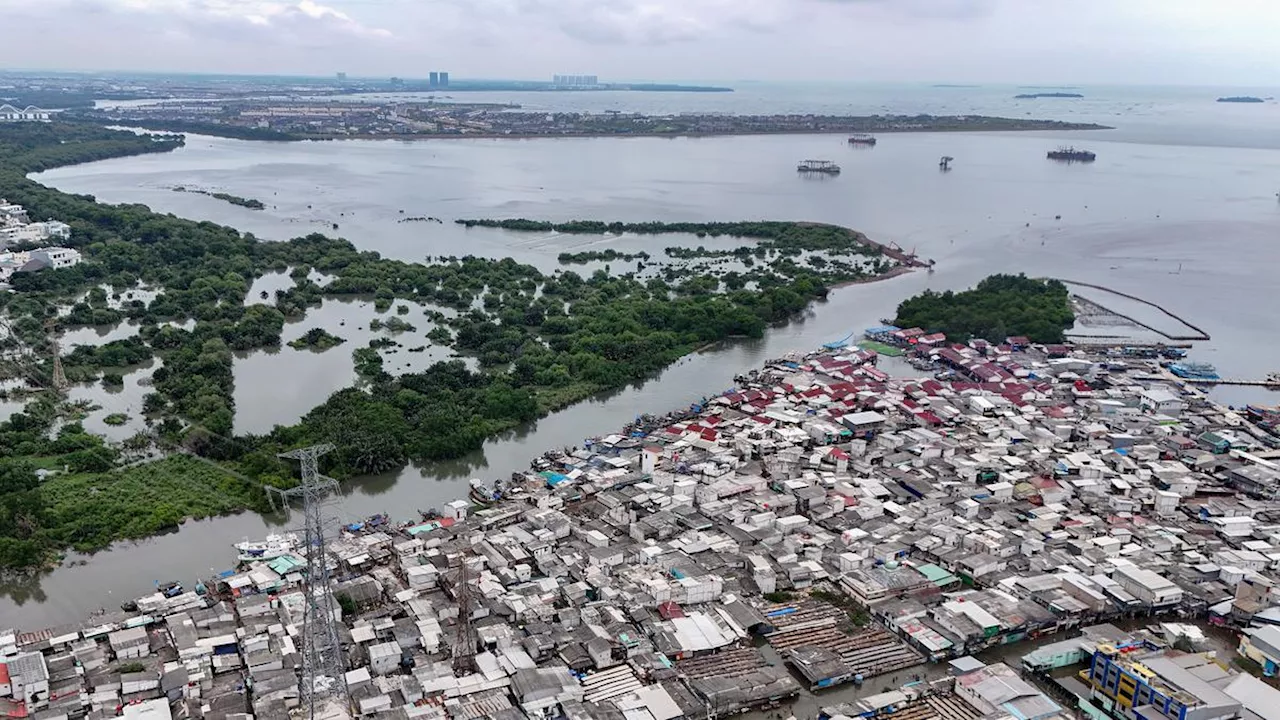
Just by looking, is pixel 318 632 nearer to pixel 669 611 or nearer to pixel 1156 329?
pixel 669 611

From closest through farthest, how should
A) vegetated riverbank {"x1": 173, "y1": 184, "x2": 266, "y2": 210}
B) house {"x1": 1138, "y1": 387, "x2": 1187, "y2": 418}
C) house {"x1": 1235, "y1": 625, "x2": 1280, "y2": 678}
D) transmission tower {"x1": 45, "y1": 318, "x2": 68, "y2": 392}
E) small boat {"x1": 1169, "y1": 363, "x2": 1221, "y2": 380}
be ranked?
house {"x1": 1235, "y1": 625, "x2": 1280, "y2": 678} → house {"x1": 1138, "y1": 387, "x2": 1187, "y2": 418} → transmission tower {"x1": 45, "y1": 318, "x2": 68, "y2": 392} → small boat {"x1": 1169, "y1": 363, "x2": 1221, "y2": 380} → vegetated riverbank {"x1": 173, "y1": 184, "x2": 266, "y2": 210}

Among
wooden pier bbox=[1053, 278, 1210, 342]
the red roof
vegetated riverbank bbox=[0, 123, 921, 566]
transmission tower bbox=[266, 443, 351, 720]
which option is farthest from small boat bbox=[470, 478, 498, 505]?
wooden pier bbox=[1053, 278, 1210, 342]

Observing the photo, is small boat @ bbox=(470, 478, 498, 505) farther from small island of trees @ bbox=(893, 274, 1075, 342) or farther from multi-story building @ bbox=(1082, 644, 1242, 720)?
small island of trees @ bbox=(893, 274, 1075, 342)

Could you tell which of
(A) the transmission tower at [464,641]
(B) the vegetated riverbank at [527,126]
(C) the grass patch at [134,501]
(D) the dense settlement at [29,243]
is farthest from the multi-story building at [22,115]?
(A) the transmission tower at [464,641]

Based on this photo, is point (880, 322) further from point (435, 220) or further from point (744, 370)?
point (435, 220)

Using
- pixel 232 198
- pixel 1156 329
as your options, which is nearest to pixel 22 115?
pixel 232 198
